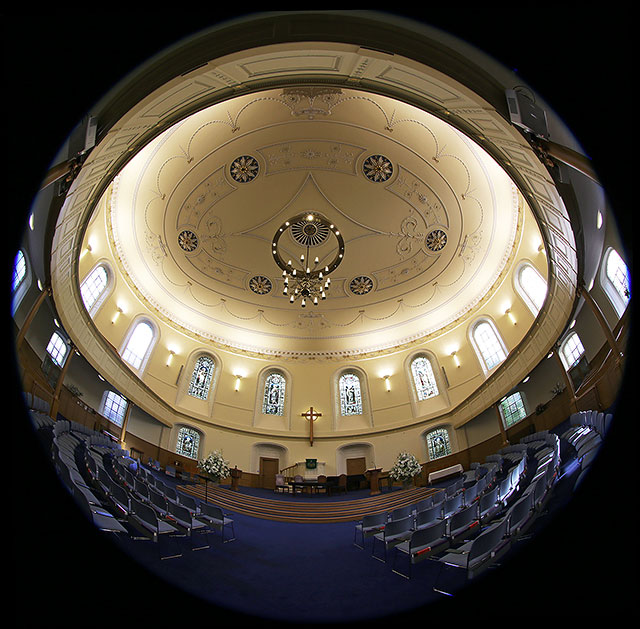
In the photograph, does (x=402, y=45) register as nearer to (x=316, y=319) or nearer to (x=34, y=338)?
(x=34, y=338)

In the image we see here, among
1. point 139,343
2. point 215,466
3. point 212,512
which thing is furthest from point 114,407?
point 139,343

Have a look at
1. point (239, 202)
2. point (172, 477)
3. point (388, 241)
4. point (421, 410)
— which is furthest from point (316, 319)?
point (172, 477)

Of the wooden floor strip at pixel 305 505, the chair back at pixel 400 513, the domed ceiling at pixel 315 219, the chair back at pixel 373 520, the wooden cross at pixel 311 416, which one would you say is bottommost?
the chair back at pixel 373 520

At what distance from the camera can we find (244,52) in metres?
3.42

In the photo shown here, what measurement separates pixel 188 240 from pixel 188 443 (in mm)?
9537

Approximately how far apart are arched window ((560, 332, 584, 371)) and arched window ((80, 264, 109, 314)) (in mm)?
9584

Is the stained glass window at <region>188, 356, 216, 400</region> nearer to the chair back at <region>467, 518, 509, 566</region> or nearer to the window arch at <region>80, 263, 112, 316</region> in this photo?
the window arch at <region>80, 263, 112, 316</region>

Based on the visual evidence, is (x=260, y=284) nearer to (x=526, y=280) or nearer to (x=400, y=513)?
(x=526, y=280)

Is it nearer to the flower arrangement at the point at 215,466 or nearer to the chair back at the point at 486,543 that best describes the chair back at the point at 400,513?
the chair back at the point at 486,543

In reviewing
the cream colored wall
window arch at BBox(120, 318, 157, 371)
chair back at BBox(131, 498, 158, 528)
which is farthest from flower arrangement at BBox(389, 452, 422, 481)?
window arch at BBox(120, 318, 157, 371)

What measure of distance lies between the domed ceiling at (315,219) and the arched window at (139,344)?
101cm

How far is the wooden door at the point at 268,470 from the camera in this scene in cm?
530

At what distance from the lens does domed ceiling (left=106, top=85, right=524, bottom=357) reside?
1025 cm

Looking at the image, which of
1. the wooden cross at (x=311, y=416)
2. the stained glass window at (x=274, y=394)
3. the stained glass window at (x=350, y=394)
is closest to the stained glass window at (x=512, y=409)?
the wooden cross at (x=311, y=416)
